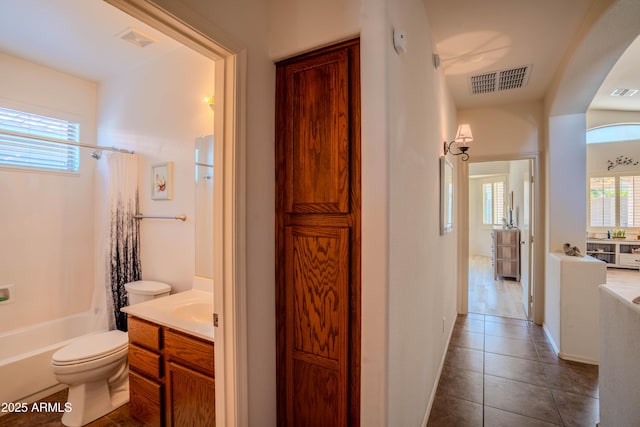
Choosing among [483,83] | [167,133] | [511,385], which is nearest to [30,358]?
[167,133]

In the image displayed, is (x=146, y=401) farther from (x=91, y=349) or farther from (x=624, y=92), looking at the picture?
(x=624, y=92)

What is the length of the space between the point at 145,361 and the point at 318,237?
1.39m

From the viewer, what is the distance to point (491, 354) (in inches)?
107

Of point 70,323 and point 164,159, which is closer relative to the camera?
point 164,159

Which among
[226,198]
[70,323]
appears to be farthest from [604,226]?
[70,323]

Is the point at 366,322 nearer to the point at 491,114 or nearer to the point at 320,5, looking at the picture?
the point at 320,5

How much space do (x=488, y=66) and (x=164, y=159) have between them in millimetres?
3094

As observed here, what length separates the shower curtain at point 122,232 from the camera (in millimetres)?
2465

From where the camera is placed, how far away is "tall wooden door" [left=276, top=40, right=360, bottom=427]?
1.19 meters

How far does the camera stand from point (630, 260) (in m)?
6.39

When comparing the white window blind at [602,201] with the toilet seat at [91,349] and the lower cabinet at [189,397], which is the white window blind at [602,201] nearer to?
the lower cabinet at [189,397]

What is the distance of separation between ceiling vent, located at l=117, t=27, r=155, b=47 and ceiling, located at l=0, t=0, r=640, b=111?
0.03 meters

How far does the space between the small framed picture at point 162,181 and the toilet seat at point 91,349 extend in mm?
1148

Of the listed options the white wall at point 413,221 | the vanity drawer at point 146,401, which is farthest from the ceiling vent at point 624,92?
the vanity drawer at point 146,401
